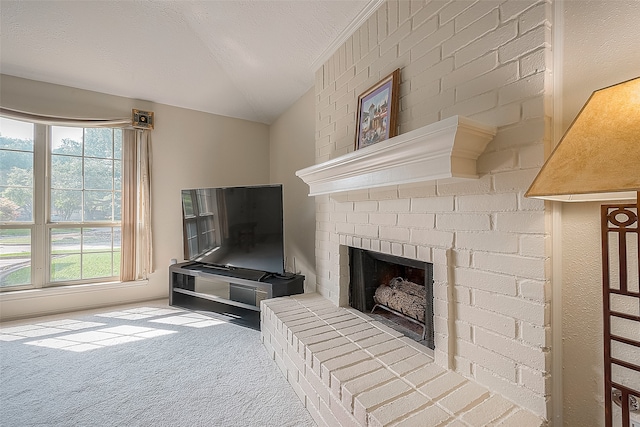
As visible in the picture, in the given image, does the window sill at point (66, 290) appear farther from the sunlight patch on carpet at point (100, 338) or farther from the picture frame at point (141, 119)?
the picture frame at point (141, 119)

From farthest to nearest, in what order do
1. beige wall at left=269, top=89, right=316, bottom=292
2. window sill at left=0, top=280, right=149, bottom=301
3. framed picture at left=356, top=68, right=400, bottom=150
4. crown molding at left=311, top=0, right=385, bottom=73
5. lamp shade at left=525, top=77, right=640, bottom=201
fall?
beige wall at left=269, top=89, right=316, bottom=292
window sill at left=0, top=280, right=149, bottom=301
crown molding at left=311, top=0, right=385, bottom=73
framed picture at left=356, top=68, right=400, bottom=150
lamp shade at left=525, top=77, right=640, bottom=201

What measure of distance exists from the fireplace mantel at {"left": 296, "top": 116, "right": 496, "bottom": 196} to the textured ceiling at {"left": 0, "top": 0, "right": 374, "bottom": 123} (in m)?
1.11

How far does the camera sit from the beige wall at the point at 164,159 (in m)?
2.74

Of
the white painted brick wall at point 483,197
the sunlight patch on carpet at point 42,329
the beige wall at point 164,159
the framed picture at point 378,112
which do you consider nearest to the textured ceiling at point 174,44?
the beige wall at point 164,159

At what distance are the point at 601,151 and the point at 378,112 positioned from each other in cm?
122

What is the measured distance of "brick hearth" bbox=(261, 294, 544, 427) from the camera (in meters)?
0.98

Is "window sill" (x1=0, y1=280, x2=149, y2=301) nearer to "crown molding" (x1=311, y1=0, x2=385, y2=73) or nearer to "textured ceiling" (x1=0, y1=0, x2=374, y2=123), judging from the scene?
"textured ceiling" (x1=0, y1=0, x2=374, y2=123)

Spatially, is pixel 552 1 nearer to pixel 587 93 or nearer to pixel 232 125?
pixel 587 93

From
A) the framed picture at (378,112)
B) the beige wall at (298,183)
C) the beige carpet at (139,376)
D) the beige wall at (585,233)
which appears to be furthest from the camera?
the beige wall at (298,183)

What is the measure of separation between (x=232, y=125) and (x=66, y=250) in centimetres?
236

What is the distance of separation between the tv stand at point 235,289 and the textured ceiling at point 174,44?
1994mm

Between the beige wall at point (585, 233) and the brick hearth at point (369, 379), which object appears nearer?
the beige wall at point (585, 233)

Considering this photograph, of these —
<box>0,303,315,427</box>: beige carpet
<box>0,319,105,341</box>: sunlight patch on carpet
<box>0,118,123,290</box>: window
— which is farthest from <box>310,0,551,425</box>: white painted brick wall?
<box>0,118,123,290</box>: window

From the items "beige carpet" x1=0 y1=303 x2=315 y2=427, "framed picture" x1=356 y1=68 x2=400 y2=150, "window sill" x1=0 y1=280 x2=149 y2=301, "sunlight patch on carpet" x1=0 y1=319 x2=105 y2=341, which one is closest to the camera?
"beige carpet" x1=0 y1=303 x2=315 y2=427
